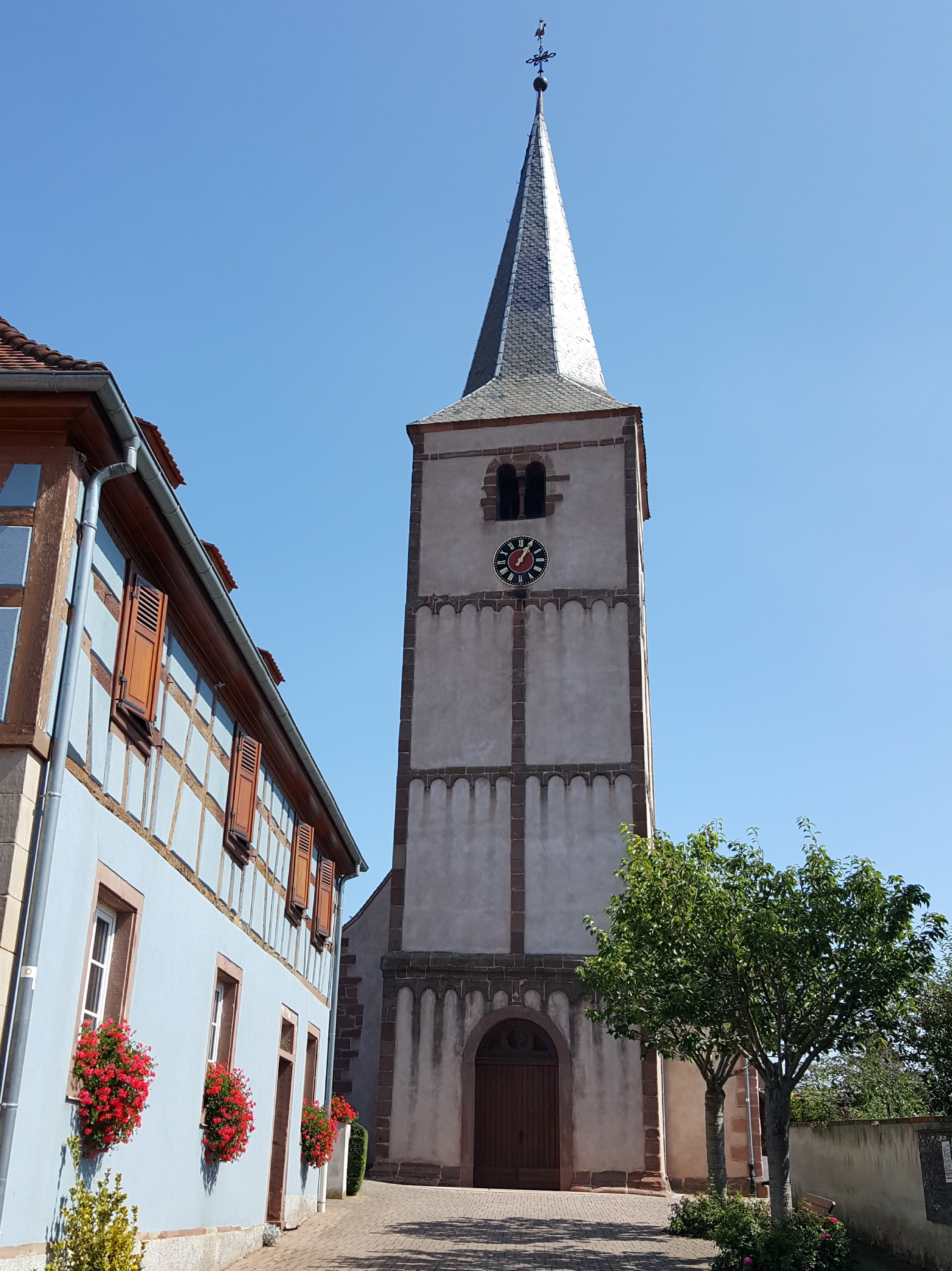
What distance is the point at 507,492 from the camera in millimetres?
29672

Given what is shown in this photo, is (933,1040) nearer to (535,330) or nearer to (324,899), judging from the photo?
(324,899)

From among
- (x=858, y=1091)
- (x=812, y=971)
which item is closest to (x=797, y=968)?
(x=812, y=971)

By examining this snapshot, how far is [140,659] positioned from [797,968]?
25.4 feet

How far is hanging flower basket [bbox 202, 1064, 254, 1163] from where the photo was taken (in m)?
11.0

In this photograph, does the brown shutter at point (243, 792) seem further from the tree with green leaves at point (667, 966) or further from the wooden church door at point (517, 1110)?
the wooden church door at point (517, 1110)

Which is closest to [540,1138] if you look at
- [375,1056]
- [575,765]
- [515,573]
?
[375,1056]

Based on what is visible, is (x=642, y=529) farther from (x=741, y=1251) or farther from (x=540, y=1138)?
(x=741, y=1251)

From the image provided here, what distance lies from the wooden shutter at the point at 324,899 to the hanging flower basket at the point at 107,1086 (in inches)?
327

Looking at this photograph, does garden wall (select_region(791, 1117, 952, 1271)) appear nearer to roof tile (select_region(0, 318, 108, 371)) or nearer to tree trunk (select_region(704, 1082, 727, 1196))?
tree trunk (select_region(704, 1082, 727, 1196))

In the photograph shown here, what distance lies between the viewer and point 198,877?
35.7ft

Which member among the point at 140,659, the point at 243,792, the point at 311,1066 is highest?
the point at 140,659

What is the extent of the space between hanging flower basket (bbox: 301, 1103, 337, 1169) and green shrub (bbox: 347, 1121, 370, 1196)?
2.96 m

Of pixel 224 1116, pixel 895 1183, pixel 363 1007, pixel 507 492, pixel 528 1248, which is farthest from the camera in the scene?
pixel 507 492

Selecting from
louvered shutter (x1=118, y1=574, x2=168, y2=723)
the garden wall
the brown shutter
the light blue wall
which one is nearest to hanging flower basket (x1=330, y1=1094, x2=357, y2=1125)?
the light blue wall
